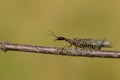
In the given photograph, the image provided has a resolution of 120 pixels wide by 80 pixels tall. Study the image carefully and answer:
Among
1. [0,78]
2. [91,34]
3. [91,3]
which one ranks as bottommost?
[0,78]

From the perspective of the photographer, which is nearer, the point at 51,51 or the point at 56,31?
the point at 51,51

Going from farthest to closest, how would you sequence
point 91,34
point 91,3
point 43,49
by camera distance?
point 91,3
point 91,34
point 43,49

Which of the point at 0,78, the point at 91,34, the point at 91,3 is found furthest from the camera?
the point at 91,3

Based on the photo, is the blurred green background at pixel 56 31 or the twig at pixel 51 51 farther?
the blurred green background at pixel 56 31

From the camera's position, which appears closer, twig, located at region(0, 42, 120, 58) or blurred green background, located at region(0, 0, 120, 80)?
twig, located at region(0, 42, 120, 58)

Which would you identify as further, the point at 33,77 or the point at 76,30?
the point at 76,30

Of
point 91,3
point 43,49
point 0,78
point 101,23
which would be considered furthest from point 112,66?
point 43,49

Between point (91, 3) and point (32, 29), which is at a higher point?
point (91, 3)

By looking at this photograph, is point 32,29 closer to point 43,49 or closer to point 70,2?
point 70,2
